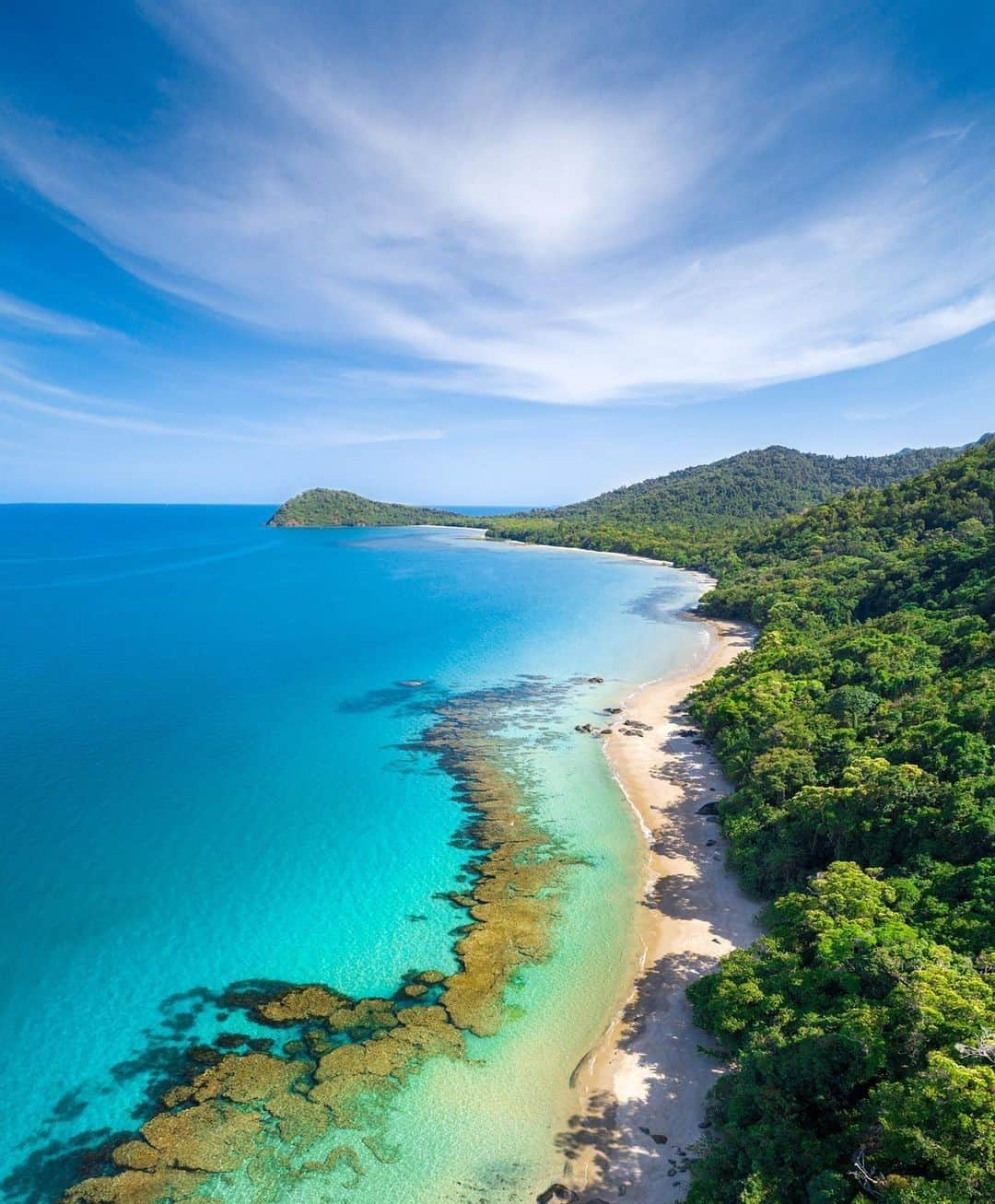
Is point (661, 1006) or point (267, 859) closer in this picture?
point (661, 1006)

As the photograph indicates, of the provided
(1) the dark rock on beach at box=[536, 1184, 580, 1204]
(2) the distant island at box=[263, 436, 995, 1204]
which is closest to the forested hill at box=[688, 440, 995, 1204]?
(2) the distant island at box=[263, 436, 995, 1204]

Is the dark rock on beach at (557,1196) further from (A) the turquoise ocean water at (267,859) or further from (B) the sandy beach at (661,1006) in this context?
(A) the turquoise ocean water at (267,859)

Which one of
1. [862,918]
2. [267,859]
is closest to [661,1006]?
[862,918]

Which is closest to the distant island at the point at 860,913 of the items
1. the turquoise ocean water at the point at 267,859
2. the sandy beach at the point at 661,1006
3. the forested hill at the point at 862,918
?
the forested hill at the point at 862,918

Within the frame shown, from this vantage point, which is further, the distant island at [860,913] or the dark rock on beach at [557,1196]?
the dark rock on beach at [557,1196]

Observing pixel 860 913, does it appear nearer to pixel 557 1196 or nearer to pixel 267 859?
pixel 557 1196

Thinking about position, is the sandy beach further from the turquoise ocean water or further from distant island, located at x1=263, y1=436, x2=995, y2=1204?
the turquoise ocean water
